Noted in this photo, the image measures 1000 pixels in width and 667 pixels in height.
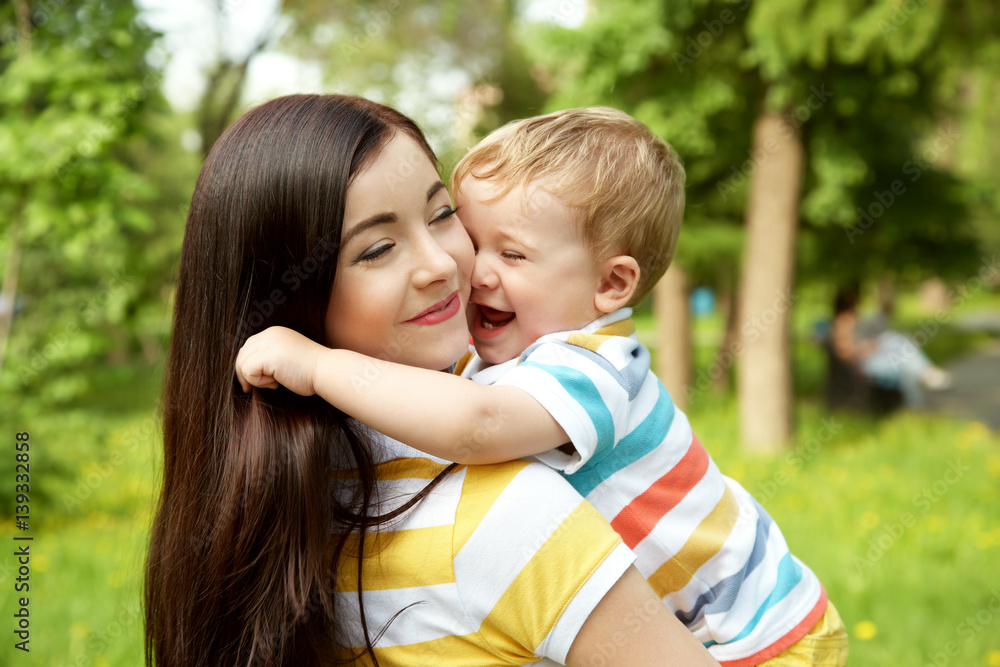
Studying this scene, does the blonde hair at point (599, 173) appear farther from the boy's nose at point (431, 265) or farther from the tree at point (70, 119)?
the tree at point (70, 119)

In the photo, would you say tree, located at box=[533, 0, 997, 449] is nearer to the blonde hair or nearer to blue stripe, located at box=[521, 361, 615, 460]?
the blonde hair

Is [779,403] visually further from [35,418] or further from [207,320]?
[207,320]

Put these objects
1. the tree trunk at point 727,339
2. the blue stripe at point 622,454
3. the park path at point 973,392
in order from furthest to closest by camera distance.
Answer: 1. the park path at point 973,392
2. the tree trunk at point 727,339
3. the blue stripe at point 622,454

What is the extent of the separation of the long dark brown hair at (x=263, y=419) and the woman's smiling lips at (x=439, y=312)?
17 cm

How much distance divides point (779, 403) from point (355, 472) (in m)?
6.17

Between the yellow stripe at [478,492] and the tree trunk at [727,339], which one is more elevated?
the yellow stripe at [478,492]

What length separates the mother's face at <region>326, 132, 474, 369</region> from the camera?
1305 millimetres

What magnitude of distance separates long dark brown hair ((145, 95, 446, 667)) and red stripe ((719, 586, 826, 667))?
0.79 meters

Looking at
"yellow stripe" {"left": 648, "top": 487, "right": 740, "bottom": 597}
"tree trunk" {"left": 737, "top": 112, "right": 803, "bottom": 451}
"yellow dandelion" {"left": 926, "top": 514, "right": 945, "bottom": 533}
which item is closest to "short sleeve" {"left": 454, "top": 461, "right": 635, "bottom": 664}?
"yellow stripe" {"left": 648, "top": 487, "right": 740, "bottom": 597}

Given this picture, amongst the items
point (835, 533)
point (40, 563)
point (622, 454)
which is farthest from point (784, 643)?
point (40, 563)

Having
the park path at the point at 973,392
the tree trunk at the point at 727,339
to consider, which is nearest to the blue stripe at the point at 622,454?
the tree trunk at the point at 727,339

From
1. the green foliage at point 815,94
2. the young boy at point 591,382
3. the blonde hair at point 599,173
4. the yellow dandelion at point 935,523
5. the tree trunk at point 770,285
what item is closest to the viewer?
the young boy at point 591,382

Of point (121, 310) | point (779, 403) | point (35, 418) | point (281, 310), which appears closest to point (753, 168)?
point (779, 403)

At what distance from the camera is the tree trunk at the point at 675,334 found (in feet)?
28.8
